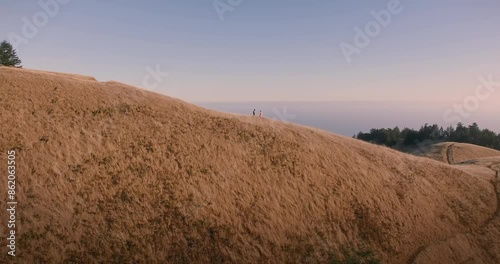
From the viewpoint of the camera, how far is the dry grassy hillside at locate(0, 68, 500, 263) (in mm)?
18250

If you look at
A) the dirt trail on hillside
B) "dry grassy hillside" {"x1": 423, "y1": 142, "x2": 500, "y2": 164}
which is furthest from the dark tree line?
the dirt trail on hillside

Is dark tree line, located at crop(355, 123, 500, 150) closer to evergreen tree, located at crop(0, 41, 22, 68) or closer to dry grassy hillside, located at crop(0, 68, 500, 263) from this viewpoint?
dry grassy hillside, located at crop(0, 68, 500, 263)

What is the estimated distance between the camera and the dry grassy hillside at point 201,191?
1825 cm

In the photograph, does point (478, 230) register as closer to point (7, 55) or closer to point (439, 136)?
point (7, 55)

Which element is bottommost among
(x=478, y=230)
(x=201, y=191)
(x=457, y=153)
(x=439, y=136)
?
(x=478, y=230)

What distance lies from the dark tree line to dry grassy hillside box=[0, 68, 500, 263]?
9001 cm

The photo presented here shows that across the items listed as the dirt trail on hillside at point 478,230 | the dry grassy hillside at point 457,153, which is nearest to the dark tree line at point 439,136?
the dry grassy hillside at point 457,153

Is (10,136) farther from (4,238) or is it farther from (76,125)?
(4,238)

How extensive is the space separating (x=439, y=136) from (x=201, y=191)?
416 ft

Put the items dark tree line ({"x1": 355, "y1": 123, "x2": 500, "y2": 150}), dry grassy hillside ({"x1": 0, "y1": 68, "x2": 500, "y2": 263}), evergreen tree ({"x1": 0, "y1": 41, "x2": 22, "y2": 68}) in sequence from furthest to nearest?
dark tree line ({"x1": 355, "y1": 123, "x2": 500, "y2": 150}) < evergreen tree ({"x1": 0, "y1": 41, "x2": 22, "y2": 68}) < dry grassy hillside ({"x1": 0, "y1": 68, "x2": 500, "y2": 263})

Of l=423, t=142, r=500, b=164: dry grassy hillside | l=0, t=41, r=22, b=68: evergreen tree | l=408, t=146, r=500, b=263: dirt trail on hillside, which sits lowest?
l=408, t=146, r=500, b=263: dirt trail on hillside

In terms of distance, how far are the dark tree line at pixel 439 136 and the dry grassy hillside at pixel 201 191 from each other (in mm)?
90012

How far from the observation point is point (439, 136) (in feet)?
393

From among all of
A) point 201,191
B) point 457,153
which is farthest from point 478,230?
point 457,153
